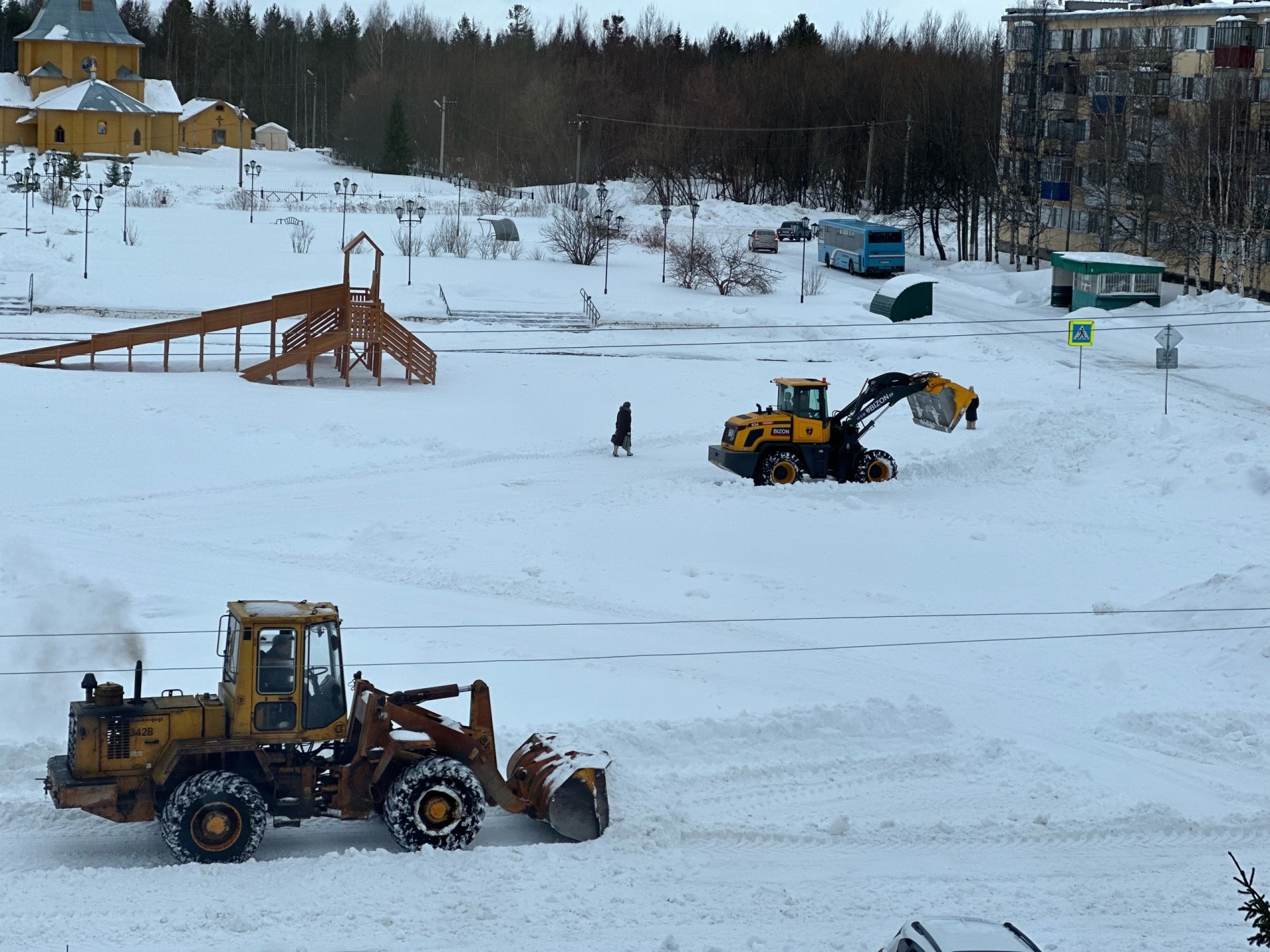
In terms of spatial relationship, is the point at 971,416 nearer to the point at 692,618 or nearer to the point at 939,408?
the point at 939,408

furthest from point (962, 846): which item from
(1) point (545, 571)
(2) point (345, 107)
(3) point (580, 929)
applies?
(2) point (345, 107)

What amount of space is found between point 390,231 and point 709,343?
21.5 m

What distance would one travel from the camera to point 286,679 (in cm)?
1113

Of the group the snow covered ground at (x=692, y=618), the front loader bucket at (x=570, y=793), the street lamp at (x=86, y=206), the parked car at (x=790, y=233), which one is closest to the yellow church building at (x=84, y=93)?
the street lamp at (x=86, y=206)

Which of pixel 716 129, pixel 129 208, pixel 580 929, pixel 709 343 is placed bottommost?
pixel 580 929

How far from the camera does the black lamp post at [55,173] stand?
59.2 m

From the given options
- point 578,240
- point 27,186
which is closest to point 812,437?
point 578,240

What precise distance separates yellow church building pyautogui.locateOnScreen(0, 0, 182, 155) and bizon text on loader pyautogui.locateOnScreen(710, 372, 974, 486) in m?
66.4

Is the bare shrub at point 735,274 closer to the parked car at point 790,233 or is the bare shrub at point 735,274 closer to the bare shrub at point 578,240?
the bare shrub at point 578,240

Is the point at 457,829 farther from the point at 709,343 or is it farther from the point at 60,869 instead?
the point at 709,343

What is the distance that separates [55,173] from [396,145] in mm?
31437

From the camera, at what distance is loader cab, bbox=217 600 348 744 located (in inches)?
436

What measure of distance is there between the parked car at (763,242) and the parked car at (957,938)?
54.3 meters

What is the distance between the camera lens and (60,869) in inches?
418
